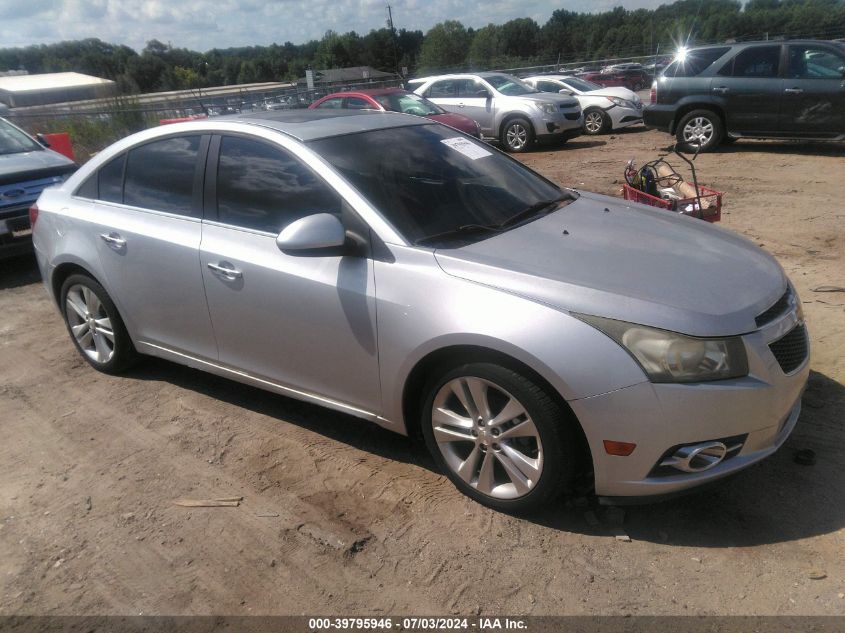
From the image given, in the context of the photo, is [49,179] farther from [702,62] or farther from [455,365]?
[702,62]

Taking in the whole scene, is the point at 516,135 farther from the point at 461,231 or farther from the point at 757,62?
the point at 461,231

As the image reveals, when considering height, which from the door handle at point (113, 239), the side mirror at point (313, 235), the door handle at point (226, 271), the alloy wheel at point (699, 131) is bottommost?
the alloy wheel at point (699, 131)

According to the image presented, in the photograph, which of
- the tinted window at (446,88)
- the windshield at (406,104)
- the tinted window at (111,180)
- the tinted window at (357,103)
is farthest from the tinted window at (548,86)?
the tinted window at (111,180)

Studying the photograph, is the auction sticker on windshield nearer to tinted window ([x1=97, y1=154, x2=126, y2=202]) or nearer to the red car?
tinted window ([x1=97, y1=154, x2=126, y2=202])

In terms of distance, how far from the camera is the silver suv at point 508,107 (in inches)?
572

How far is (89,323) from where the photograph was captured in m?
4.63

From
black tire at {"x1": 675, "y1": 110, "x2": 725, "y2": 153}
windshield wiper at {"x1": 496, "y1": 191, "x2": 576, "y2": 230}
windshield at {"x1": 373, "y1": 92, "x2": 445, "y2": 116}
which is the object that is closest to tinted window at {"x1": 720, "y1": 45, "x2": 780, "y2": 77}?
black tire at {"x1": 675, "y1": 110, "x2": 725, "y2": 153}

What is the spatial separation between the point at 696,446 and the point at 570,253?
3.17 ft

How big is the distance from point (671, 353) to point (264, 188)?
2.16 m

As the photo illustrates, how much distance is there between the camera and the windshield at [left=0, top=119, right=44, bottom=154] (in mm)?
8241

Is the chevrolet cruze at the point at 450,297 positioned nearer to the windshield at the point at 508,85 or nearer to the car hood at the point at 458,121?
the car hood at the point at 458,121

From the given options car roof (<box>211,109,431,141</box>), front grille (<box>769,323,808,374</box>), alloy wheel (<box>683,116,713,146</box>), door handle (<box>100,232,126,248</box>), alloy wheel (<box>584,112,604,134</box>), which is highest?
car roof (<box>211,109,431,141</box>)

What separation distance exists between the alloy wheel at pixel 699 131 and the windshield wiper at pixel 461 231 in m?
10.2

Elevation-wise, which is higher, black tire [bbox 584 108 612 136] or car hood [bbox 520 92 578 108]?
car hood [bbox 520 92 578 108]
